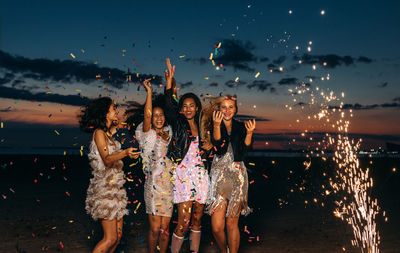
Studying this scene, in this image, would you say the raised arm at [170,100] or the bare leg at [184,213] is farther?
the raised arm at [170,100]

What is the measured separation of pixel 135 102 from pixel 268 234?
4.11 metres

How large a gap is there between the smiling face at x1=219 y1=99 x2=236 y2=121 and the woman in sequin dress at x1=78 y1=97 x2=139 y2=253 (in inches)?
71.6

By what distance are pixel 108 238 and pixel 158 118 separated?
2.00m

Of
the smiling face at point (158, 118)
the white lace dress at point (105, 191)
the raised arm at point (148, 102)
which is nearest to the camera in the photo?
the white lace dress at point (105, 191)

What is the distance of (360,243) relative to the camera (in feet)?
25.0

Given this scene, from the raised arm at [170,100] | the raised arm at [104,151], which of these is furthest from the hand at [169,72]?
the raised arm at [104,151]

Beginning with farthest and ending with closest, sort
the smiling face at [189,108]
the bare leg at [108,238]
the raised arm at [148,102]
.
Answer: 1. the smiling face at [189,108]
2. the raised arm at [148,102]
3. the bare leg at [108,238]

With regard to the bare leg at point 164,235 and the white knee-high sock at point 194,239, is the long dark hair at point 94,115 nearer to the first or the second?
the bare leg at point 164,235

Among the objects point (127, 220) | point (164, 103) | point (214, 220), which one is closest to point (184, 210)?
point (214, 220)

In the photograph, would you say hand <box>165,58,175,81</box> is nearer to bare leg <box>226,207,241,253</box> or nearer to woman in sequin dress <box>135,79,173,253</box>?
woman in sequin dress <box>135,79,173,253</box>

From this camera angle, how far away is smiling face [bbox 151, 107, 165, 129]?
5902mm

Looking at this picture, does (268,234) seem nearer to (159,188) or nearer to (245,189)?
(245,189)

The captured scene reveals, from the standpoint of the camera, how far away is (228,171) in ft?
19.7

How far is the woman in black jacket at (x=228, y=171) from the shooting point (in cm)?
583
